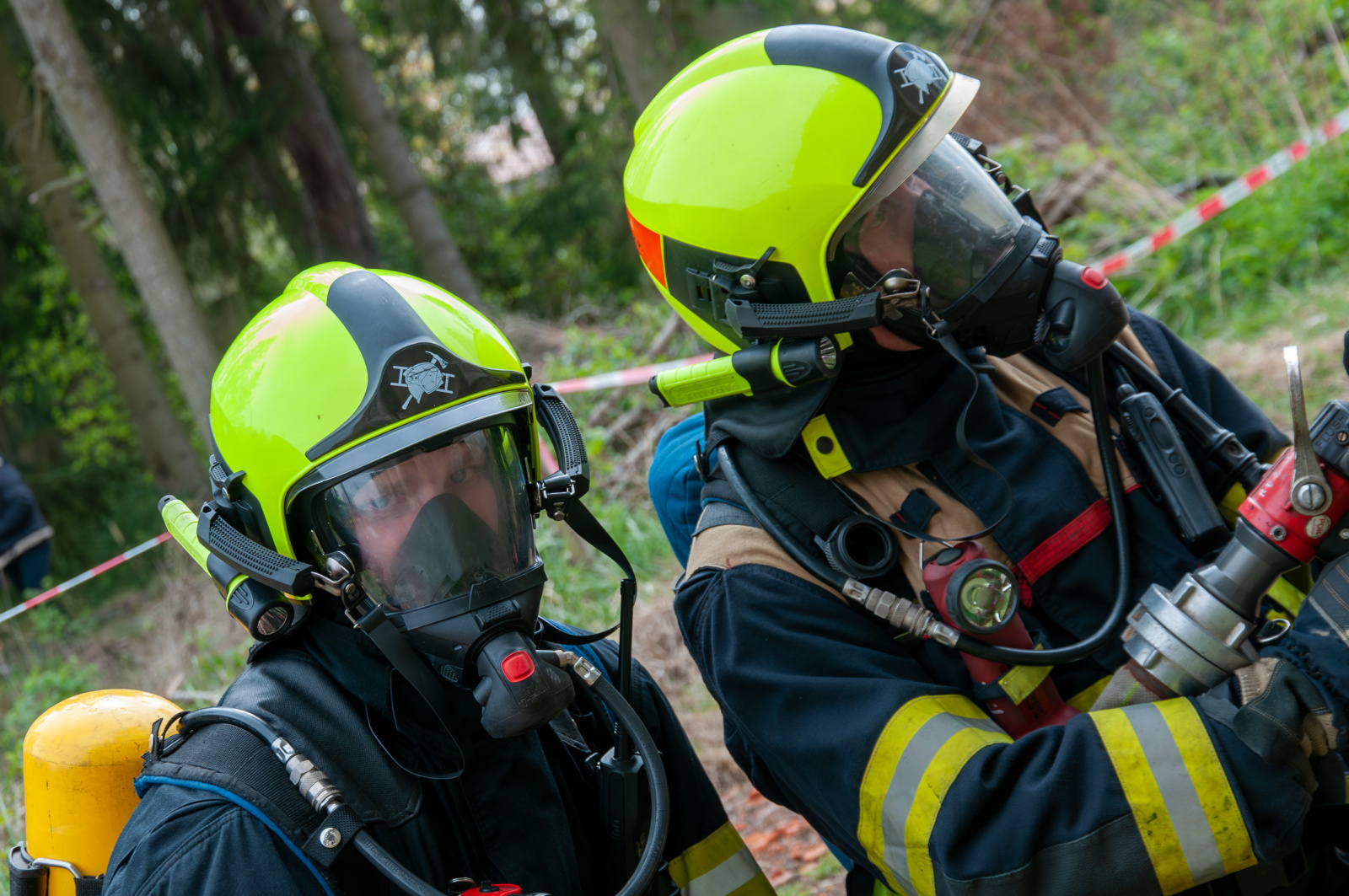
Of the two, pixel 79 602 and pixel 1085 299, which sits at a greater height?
pixel 1085 299

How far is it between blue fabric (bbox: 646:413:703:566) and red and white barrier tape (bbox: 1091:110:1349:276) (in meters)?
4.85

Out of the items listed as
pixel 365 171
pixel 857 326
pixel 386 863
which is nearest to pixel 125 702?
pixel 386 863

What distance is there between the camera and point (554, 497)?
2.03 metres

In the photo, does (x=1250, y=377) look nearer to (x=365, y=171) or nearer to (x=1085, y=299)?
(x=1085, y=299)

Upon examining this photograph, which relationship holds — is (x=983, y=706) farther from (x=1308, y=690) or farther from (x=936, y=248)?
(x=936, y=248)

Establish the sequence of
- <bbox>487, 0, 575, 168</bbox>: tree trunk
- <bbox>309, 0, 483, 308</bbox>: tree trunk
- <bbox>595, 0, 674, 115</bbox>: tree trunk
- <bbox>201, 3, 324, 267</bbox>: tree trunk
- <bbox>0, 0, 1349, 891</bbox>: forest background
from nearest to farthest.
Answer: <bbox>0, 0, 1349, 891</bbox>: forest background < <bbox>595, 0, 674, 115</bbox>: tree trunk < <bbox>309, 0, 483, 308</bbox>: tree trunk < <bbox>201, 3, 324, 267</bbox>: tree trunk < <bbox>487, 0, 575, 168</bbox>: tree trunk

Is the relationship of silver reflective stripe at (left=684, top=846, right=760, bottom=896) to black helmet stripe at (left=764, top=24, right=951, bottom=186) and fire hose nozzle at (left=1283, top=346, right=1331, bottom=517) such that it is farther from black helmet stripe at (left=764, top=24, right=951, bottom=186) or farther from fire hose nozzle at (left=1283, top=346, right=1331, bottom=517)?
black helmet stripe at (left=764, top=24, right=951, bottom=186)

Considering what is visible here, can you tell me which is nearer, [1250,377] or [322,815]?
[322,815]

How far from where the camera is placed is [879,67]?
1.96 meters

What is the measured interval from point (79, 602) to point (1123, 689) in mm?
10429

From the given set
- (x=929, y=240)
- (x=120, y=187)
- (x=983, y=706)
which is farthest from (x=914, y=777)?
(x=120, y=187)

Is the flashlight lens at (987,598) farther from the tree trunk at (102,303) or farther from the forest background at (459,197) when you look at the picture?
the tree trunk at (102,303)

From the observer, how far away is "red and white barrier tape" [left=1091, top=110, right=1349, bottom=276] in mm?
6566

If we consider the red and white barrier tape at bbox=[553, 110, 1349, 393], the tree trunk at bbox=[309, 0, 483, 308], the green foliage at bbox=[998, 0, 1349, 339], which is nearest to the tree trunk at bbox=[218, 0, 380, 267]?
the tree trunk at bbox=[309, 0, 483, 308]
